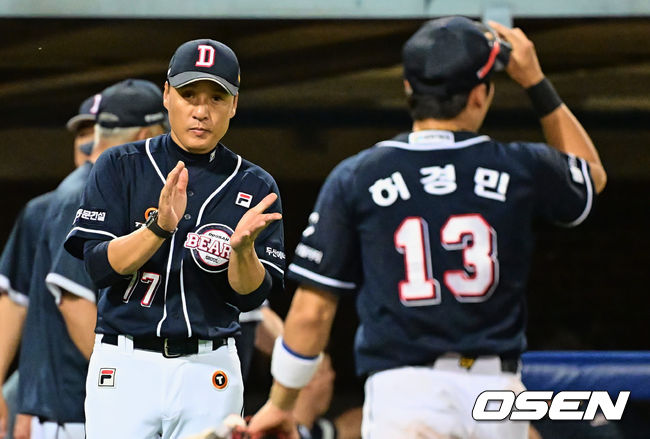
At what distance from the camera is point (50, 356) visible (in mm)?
3762

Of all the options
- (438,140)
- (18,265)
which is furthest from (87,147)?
(438,140)

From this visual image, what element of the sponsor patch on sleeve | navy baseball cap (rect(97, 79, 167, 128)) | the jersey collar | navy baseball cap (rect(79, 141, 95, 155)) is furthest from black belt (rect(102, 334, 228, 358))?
navy baseball cap (rect(79, 141, 95, 155))

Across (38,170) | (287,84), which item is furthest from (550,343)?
(38,170)

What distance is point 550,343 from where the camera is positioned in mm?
9438

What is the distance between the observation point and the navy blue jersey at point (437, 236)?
2.48m

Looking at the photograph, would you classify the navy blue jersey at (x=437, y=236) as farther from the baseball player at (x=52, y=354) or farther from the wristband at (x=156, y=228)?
the baseball player at (x=52, y=354)

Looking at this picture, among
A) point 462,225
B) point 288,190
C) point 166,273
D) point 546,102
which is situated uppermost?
point 546,102

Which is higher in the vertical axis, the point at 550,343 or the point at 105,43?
the point at 105,43

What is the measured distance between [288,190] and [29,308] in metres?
5.80

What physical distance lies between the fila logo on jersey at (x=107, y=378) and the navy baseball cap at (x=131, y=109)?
1110mm

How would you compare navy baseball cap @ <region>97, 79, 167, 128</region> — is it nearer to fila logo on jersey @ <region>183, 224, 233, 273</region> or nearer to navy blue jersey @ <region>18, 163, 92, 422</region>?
navy blue jersey @ <region>18, 163, 92, 422</region>

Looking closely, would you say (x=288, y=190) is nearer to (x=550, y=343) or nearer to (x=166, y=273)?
(x=550, y=343)

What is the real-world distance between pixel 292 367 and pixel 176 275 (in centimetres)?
45

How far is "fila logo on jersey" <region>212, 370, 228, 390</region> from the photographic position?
2.83 metres
